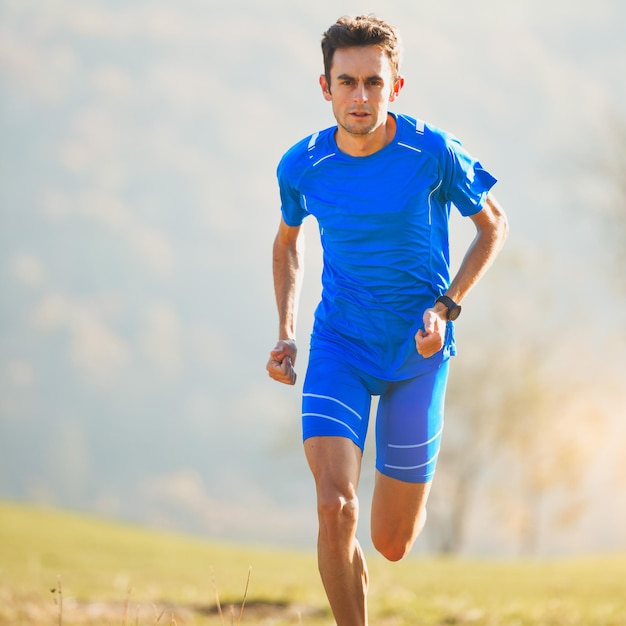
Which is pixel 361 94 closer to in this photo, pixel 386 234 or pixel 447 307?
pixel 386 234

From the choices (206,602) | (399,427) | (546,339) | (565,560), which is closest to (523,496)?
(546,339)

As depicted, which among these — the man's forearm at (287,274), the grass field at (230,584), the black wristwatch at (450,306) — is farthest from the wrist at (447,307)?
the grass field at (230,584)

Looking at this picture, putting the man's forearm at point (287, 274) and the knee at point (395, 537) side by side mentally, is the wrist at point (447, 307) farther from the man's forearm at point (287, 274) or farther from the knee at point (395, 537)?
the knee at point (395, 537)

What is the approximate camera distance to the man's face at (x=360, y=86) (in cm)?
384

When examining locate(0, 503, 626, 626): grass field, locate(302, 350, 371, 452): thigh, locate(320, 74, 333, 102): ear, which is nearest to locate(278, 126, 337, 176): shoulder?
locate(320, 74, 333, 102): ear

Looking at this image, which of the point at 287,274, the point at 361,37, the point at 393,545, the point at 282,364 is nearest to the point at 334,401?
the point at 282,364

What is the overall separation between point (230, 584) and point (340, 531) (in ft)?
25.4

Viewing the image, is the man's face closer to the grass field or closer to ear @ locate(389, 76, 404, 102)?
ear @ locate(389, 76, 404, 102)

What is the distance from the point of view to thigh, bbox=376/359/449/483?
13.4 feet

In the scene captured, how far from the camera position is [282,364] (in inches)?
156

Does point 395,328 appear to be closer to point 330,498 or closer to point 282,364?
point 282,364

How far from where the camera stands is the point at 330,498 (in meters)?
3.55

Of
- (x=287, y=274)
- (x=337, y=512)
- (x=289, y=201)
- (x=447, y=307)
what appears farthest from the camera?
(x=287, y=274)

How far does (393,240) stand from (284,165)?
0.56m
